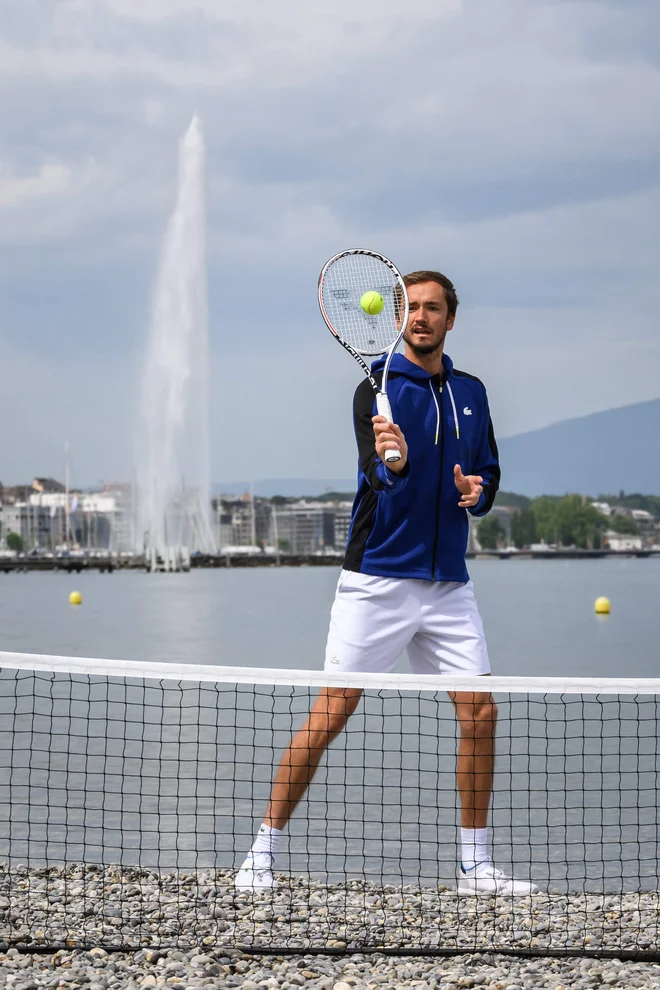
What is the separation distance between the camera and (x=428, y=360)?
16.3 feet

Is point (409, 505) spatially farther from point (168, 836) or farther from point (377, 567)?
point (168, 836)

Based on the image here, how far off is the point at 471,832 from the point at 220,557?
119 m

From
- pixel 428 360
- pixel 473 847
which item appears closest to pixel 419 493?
pixel 428 360

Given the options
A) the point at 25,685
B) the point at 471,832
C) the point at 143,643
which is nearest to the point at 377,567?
the point at 471,832

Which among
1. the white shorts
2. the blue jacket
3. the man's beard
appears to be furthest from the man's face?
the white shorts

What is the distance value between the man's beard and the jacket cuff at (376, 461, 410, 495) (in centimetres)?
55

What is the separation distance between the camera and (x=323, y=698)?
4801 millimetres

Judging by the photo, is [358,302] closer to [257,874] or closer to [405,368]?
[405,368]

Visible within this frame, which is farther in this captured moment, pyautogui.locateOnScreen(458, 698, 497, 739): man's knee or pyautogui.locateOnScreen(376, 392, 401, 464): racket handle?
pyautogui.locateOnScreen(458, 698, 497, 739): man's knee

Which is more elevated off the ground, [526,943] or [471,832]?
[471,832]

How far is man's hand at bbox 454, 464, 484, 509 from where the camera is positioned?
473cm

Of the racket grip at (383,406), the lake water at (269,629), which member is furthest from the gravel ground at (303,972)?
the lake water at (269,629)

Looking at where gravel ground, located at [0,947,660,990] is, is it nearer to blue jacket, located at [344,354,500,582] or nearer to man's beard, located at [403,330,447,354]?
blue jacket, located at [344,354,500,582]

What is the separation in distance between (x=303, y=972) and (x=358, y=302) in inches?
103
